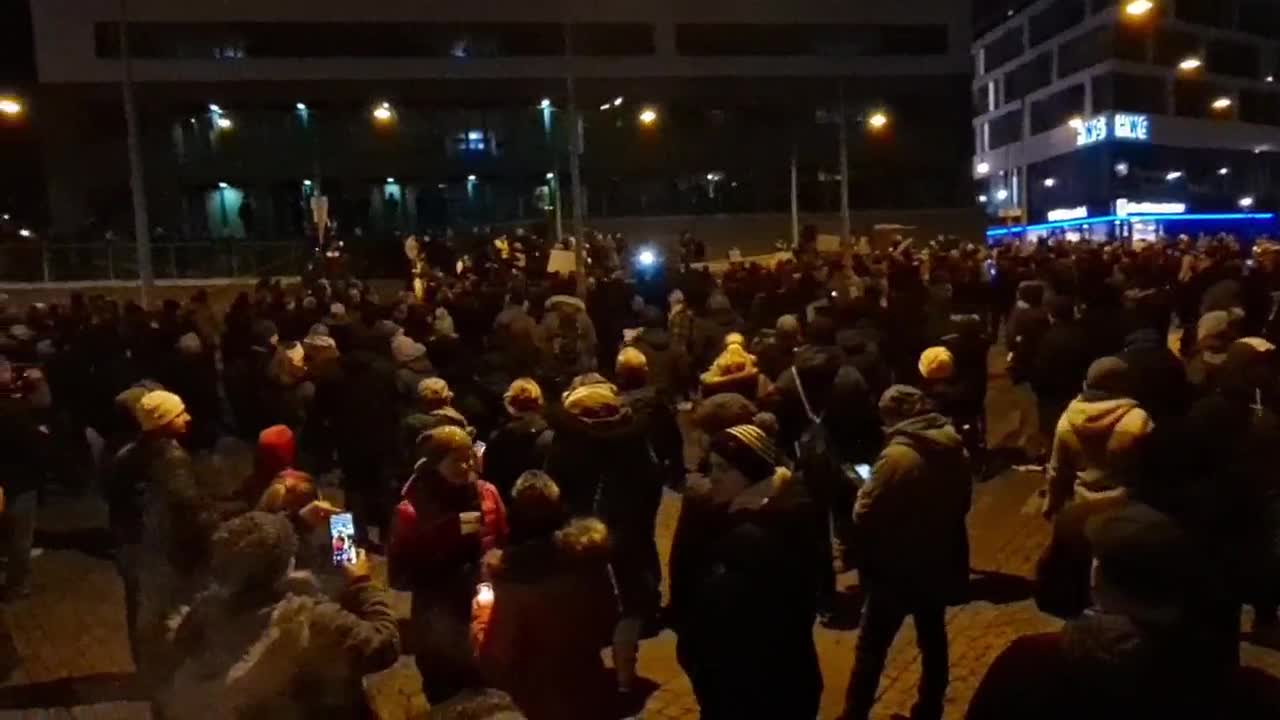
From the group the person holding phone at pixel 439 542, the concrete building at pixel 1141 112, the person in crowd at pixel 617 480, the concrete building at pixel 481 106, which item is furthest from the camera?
the concrete building at pixel 1141 112

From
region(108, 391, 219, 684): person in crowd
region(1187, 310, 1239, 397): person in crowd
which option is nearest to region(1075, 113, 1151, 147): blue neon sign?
region(1187, 310, 1239, 397): person in crowd

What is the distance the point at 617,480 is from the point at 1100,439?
7.60ft

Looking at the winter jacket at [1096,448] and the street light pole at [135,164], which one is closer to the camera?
the winter jacket at [1096,448]

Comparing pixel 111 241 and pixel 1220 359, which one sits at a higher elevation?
pixel 111 241

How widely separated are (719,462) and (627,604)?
6.04ft

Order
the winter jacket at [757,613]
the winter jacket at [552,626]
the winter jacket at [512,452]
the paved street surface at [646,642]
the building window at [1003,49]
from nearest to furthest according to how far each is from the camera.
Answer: the winter jacket at [552,626]
the winter jacket at [757,613]
the paved street surface at [646,642]
the winter jacket at [512,452]
the building window at [1003,49]

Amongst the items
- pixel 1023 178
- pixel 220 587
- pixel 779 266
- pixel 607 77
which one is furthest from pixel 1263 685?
pixel 1023 178

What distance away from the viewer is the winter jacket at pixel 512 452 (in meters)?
6.84

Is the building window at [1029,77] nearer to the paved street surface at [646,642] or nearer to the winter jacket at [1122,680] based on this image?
the paved street surface at [646,642]

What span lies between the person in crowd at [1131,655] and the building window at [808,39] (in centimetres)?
5195

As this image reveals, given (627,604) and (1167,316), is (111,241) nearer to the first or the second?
(1167,316)

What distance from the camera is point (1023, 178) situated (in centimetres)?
7981

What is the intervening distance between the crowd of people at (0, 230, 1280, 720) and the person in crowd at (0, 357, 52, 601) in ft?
0.08

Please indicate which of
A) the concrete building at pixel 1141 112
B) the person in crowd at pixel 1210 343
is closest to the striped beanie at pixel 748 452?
the person in crowd at pixel 1210 343
